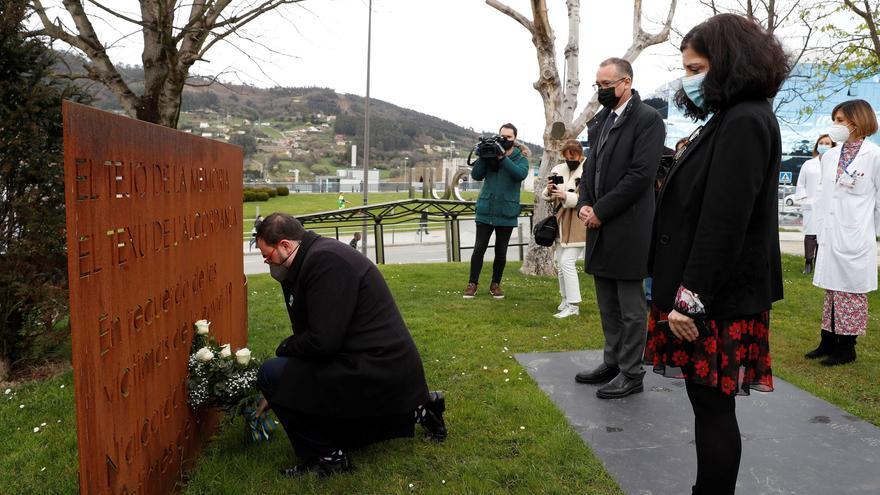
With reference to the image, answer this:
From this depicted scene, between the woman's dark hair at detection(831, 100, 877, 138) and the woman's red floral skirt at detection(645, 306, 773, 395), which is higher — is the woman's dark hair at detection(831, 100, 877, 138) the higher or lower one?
the higher one

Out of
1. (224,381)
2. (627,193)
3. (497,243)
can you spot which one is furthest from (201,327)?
(497,243)

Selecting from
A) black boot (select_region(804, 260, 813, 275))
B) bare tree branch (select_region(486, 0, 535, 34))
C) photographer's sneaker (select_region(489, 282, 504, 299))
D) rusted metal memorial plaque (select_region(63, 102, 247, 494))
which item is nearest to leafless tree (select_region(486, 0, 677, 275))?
bare tree branch (select_region(486, 0, 535, 34))

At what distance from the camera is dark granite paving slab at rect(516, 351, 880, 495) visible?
2971 millimetres

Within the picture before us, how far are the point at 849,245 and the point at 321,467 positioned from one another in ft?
13.7

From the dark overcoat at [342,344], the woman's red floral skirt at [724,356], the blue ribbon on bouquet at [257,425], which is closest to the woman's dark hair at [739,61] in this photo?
the woman's red floral skirt at [724,356]

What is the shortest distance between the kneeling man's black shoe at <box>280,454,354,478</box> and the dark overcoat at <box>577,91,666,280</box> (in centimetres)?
194

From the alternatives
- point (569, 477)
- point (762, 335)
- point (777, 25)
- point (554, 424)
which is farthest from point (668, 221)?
point (777, 25)

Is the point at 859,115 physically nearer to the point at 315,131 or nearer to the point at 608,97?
the point at 608,97

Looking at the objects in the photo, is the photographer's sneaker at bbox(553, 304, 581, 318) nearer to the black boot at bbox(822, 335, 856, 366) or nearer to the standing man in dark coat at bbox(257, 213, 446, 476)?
the black boot at bbox(822, 335, 856, 366)

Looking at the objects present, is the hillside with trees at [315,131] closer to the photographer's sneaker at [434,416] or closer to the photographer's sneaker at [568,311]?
the photographer's sneaker at [568,311]

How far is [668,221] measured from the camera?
2451 millimetres

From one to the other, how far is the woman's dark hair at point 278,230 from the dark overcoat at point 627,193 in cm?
192

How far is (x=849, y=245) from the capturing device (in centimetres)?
499

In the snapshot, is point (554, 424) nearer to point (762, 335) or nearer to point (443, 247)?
point (762, 335)
